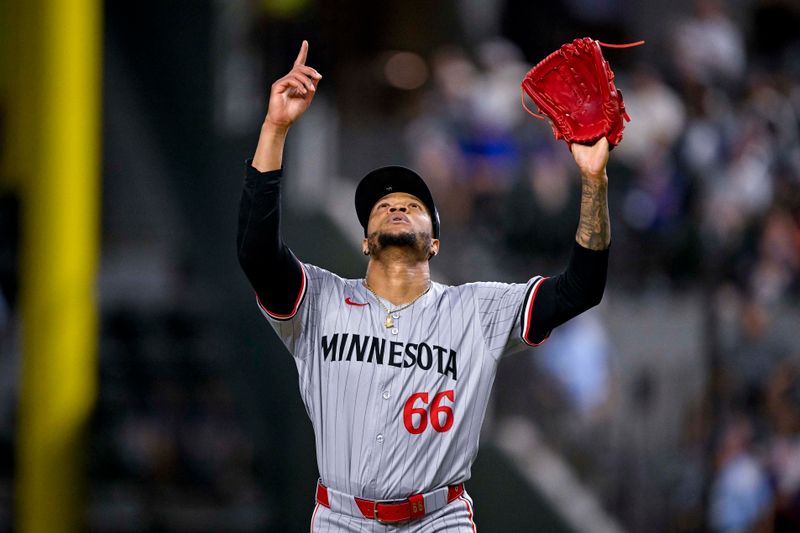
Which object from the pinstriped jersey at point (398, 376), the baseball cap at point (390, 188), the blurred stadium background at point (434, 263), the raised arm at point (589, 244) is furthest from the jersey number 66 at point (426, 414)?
the blurred stadium background at point (434, 263)

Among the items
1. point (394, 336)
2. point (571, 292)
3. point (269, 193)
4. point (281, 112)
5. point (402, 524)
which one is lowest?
point (402, 524)

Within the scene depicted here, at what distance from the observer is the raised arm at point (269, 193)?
12.1 feet

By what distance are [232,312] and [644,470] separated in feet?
17.5

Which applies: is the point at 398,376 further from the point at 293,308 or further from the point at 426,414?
the point at 293,308

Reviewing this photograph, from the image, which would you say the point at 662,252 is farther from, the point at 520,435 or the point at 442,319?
the point at 442,319

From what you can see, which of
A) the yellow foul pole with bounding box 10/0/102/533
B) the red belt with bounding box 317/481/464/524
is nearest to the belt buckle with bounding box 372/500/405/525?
the red belt with bounding box 317/481/464/524

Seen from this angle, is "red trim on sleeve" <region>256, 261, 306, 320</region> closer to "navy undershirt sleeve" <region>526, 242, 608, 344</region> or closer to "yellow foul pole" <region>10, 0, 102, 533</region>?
"navy undershirt sleeve" <region>526, 242, 608, 344</region>

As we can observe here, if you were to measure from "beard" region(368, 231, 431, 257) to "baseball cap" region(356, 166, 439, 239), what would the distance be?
138 mm

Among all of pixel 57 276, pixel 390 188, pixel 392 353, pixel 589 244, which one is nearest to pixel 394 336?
pixel 392 353

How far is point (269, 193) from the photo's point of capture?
12.1 ft

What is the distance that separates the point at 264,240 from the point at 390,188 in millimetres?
608

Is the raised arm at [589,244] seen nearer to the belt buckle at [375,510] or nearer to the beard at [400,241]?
the beard at [400,241]

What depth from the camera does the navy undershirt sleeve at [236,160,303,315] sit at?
145 inches

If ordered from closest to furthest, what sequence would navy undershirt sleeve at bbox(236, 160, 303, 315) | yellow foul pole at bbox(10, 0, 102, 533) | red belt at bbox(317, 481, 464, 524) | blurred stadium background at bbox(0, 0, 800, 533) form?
1. navy undershirt sleeve at bbox(236, 160, 303, 315)
2. red belt at bbox(317, 481, 464, 524)
3. blurred stadium background at bbox(0, 0, 800, 533)
4. yellow foul pole at bbox(10, 0, 102, 533)
